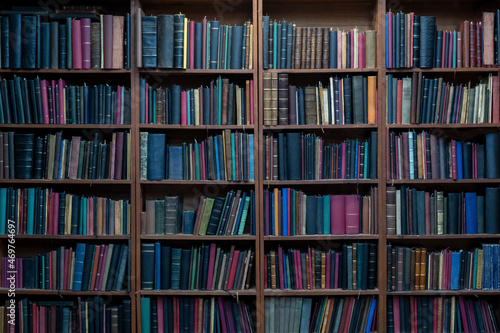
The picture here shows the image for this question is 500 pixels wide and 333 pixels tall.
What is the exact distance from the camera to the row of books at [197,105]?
300 cm

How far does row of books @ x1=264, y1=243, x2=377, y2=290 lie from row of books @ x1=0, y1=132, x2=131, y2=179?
3.73 ft

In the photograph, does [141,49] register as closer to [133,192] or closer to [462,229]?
[133,192]

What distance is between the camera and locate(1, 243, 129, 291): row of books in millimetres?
3010

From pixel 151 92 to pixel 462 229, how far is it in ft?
7.18

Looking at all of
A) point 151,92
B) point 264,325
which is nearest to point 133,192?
point 151,92

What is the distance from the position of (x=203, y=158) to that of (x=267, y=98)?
56cm

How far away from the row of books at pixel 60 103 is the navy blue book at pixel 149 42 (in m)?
0.25

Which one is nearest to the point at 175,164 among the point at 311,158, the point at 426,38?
the point at 311,158

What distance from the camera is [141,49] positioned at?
293 centimetres

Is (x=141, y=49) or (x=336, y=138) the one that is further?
(x=336, y=138)

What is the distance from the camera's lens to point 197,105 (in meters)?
3.02

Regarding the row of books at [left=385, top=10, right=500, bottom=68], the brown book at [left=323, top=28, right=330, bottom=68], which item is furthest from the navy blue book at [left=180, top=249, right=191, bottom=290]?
the row of books at [left=385, top=10, right=500, bottom=68]

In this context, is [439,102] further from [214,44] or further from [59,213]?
[59,213]

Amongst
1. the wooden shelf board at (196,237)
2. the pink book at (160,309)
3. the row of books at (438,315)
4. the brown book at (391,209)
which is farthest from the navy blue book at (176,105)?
the row of books at (438,315)
